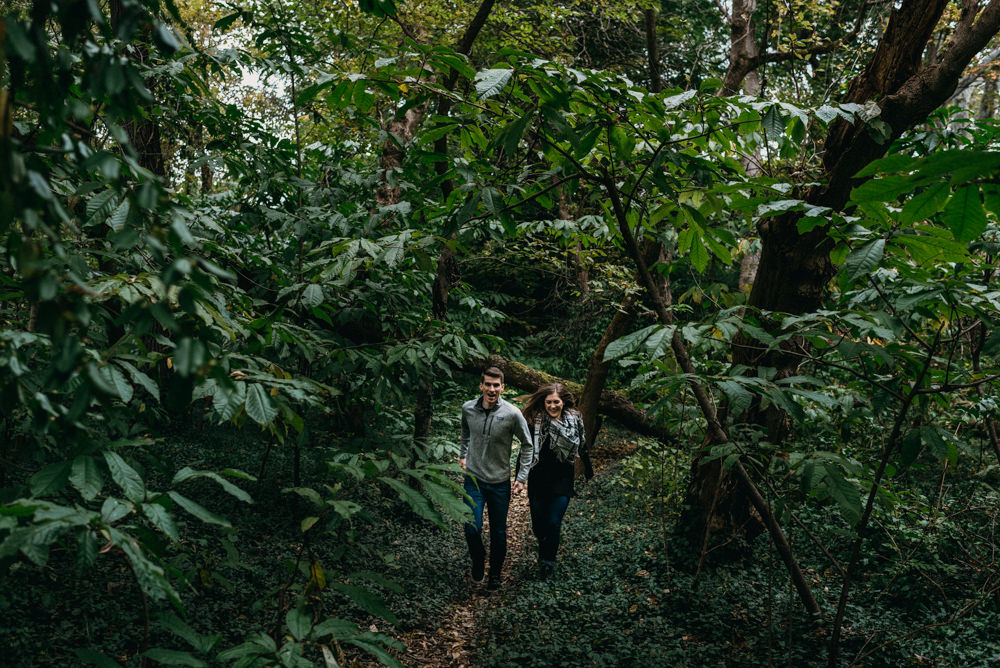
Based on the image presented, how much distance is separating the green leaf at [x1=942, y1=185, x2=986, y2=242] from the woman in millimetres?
3949

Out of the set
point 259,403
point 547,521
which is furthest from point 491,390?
point 259,403

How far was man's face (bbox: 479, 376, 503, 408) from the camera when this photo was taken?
505cm

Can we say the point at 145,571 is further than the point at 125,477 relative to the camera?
No

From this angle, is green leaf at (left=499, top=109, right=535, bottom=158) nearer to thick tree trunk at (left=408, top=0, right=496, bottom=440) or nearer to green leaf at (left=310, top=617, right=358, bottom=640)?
green leaf at (left=310, top=617, right=358, bottom=640)

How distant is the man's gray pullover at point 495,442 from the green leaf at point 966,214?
369 centimetres


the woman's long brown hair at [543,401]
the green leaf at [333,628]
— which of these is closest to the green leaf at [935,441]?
the green leaf at [333,628]

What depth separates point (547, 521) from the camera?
206 inches

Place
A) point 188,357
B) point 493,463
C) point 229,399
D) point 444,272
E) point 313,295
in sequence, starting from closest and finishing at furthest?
point 188,357 < point 229,399 < point 313,295 < point 493,463 < point 444,272

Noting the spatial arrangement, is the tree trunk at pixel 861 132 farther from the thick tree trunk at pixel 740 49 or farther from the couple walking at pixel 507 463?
the thick tree trunk at pixel 740 49

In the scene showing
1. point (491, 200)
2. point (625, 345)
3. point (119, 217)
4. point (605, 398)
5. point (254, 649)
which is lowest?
point (605, 398)

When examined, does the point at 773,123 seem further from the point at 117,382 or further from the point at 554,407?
the point at 554,407

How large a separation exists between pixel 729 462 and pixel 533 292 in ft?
41.7

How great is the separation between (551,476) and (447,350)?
1811 mm

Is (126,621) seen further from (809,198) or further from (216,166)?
(809,198)
